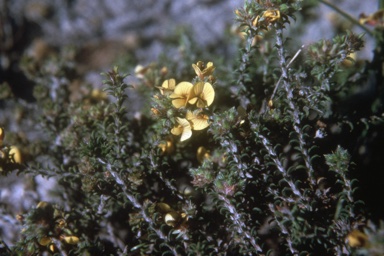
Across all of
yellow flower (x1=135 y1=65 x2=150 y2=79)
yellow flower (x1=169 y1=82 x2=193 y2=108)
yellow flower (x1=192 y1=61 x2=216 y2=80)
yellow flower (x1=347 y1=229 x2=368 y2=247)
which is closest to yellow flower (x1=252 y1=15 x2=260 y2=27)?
yellow flower (x1=192 y1=61 x2=216 y2=80)

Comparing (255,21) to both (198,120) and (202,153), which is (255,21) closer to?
(198,120)

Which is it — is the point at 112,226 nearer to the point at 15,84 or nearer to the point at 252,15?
the point at 252,15

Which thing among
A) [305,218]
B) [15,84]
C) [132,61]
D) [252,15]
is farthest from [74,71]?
[305,218]

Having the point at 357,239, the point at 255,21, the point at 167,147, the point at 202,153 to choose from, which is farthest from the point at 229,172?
the point at 255,21

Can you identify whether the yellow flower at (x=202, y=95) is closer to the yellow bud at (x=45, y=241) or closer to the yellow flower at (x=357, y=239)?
the yellow flower at (x=357, y=239)

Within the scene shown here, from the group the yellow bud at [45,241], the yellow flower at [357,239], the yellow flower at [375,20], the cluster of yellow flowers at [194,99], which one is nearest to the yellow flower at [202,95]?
the cluster of yellow flowers at [194,99]

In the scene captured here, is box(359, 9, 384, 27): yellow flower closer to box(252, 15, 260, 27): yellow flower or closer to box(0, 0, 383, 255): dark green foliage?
box(0, 0, 383, 255): dark green foliage
